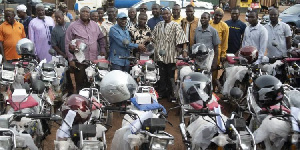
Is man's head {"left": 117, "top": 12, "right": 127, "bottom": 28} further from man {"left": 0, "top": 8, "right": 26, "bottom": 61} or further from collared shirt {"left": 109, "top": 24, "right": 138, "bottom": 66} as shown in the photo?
man {"left": 0, "top": 8, "right": 26, "bottom": 61}

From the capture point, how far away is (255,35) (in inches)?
349

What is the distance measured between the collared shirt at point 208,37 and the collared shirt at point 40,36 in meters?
3.18

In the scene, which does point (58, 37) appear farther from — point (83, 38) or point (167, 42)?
point (167, 42)

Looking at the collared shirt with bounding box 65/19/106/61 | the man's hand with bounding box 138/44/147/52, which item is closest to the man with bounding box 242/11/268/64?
the man's hand with bounding box 138/44/147/52

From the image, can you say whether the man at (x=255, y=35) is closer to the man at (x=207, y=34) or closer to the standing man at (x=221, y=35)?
the standing man at (x=221, y=35)

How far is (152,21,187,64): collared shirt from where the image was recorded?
8547 millimetres

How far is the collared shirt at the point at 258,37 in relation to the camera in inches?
345

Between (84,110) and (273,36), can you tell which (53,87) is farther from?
(273,36)

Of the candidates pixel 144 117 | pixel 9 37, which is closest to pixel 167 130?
pixel 144 117

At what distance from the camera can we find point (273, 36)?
9430 mm

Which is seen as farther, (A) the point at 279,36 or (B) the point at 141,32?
(A) the point at 279,36

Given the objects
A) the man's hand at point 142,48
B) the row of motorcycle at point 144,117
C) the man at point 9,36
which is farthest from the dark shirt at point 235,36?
the man at point 9,36

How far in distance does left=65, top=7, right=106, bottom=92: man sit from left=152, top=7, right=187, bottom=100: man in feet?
3.92

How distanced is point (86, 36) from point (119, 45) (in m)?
0.63
